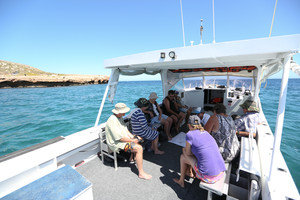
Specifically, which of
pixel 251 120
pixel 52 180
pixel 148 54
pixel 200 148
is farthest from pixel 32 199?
pixel 251 120

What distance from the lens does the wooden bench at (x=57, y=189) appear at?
47.4 inches

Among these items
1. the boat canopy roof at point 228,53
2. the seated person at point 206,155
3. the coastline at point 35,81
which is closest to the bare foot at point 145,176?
the seated person at point 206,155

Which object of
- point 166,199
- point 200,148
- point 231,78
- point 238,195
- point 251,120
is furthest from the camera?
point 231,78

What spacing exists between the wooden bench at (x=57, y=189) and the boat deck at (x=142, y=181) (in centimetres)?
80

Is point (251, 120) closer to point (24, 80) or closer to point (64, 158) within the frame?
point (64, 158)

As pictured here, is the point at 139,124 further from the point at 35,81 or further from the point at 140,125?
the point at 35,81

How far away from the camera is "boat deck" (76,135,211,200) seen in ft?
6.46

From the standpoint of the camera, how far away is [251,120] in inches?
99.5

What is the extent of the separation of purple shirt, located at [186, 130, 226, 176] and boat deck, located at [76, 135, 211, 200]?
610 millimetres

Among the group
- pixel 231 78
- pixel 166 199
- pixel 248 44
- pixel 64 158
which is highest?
pixel 248 44

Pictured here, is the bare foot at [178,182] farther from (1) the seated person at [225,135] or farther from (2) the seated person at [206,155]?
(1) the seated person at [225,135]

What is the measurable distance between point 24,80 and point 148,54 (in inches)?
1838

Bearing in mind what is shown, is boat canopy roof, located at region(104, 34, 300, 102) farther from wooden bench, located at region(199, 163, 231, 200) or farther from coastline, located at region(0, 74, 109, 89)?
coastline, located at region(0, 74, 109, 89)

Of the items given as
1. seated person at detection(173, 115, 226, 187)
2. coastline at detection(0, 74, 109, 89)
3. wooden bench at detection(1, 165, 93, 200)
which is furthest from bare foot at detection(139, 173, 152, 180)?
coastline at detection(0, 74, 109, 89)
